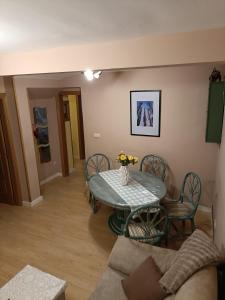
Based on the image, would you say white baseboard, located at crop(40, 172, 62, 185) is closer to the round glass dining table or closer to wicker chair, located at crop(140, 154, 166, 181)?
the round glass dining table

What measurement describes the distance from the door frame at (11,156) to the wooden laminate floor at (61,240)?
0.24 m

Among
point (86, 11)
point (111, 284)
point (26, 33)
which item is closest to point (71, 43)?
point (26, 33)

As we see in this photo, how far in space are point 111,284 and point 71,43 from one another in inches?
93.2

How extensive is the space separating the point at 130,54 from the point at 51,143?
11.6 feet

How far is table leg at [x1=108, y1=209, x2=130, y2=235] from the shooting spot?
3.23 metres

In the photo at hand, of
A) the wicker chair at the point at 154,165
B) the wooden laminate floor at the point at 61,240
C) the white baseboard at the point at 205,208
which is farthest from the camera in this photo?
the wicker chair at the point at 154,165

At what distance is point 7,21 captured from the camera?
1531 mm

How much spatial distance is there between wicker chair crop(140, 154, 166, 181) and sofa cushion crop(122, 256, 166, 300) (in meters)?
2.33

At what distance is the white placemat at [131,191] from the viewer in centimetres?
277

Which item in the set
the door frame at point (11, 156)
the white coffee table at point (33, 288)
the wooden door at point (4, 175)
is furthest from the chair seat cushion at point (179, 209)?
the wooden door at point (4, 175)

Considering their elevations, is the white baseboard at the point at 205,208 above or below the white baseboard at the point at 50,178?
below

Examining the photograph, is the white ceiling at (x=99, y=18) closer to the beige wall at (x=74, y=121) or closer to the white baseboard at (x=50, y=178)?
the white baseboard at (x=50, y=178)

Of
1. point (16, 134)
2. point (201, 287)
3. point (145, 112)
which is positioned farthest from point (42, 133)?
point (201, 287)

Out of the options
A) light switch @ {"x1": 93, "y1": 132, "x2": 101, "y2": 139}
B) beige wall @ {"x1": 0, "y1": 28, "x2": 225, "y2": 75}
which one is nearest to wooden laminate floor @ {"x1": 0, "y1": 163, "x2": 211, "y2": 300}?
light switch @ {"x1": 93, "y1": 132, "x2": 101, "y2": 139}
